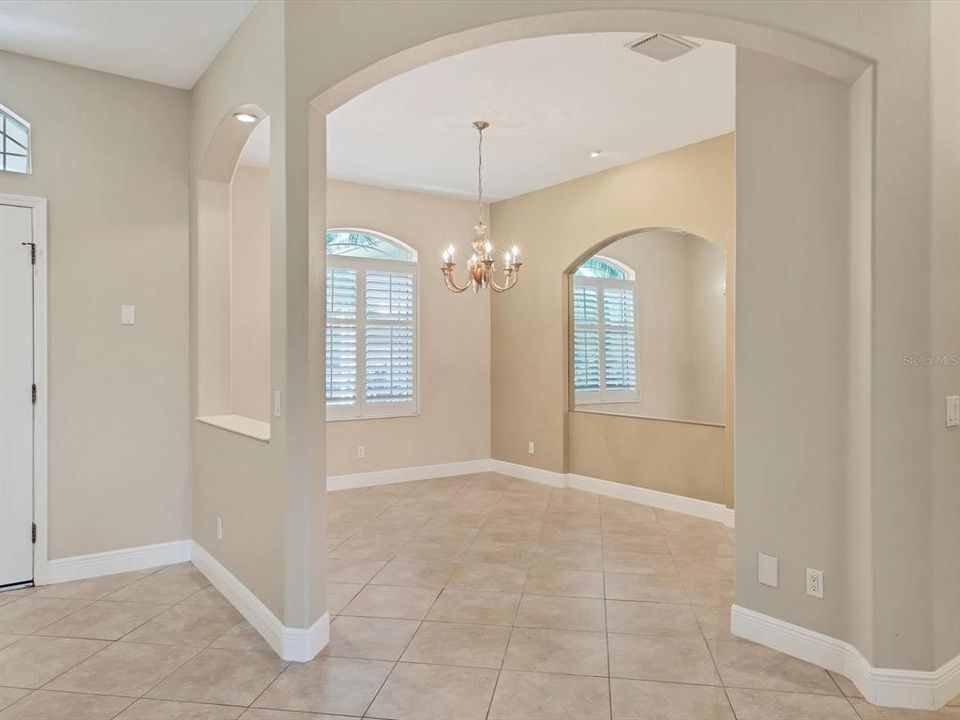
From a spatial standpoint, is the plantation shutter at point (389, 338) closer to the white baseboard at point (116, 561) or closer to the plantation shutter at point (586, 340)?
the plantation shutter at point (586, 340)

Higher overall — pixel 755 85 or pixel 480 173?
pixel 480 173

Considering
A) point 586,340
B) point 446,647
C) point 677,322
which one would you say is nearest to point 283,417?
point 446,647

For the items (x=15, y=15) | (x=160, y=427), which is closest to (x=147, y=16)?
(x=15, y=15)

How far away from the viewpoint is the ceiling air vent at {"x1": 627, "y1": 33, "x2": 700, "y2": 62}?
10.7 feet

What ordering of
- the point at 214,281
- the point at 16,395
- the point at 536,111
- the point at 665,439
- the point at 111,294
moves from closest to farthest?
the point at 16,395
the point at 111,294
the point at 214,281
the point at 536,111
the point at 665,439

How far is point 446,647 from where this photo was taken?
2844 millimetres

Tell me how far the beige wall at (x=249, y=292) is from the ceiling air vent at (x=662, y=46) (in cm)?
360

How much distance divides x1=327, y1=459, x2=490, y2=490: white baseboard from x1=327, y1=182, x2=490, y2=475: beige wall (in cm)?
6

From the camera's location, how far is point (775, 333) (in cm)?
279

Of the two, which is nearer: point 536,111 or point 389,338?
point 536,111

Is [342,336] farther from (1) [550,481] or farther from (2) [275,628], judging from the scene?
(2) [275,628]

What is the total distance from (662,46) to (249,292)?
3958 mm

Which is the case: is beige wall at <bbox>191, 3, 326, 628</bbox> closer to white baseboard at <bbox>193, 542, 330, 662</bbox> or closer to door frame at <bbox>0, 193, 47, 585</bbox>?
white baseboard at <bbox>193, 542, 330, 662</bbox>

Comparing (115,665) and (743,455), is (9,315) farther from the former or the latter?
(743,455)
